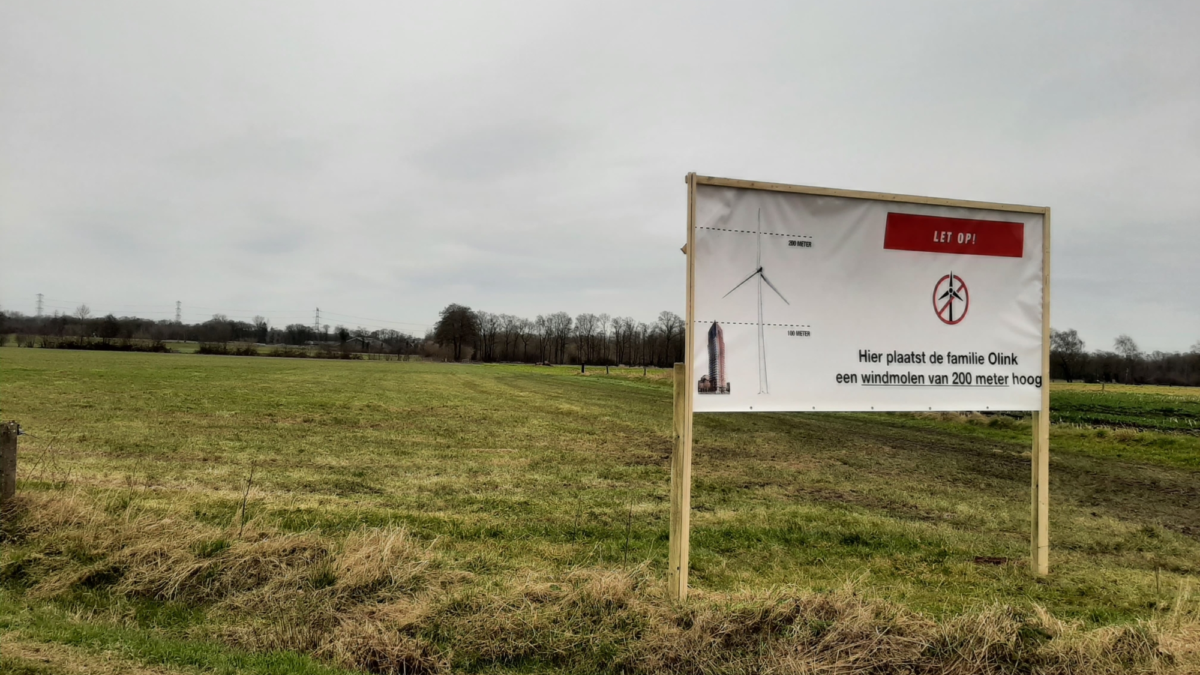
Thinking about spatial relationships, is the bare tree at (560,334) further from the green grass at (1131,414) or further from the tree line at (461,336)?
the green grass at (1131,414)

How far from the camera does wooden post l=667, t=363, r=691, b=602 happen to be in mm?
4059

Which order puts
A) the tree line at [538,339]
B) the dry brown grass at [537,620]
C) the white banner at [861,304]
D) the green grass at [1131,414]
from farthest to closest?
the tree line at [538,339], the green grass at [1131,414], the white banner at [861,304], the dry brown grass at [537,620]

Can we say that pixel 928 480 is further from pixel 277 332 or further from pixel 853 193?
pixel 277 332

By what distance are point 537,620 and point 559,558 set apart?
1956 mm

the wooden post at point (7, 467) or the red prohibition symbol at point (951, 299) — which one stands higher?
the red prohibition symbol at point (951, 299)

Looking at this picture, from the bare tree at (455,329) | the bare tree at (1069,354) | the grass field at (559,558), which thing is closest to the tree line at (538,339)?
the bare tree at (455,329)

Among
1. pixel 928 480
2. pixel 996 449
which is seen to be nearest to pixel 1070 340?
pixel 996 449

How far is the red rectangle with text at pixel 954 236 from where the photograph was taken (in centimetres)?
473

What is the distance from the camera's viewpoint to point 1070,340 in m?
104

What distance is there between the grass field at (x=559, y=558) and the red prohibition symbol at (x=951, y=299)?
81.4 inches

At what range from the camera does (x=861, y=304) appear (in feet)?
15.2

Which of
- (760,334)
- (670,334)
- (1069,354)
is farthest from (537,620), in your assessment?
(1069,354)

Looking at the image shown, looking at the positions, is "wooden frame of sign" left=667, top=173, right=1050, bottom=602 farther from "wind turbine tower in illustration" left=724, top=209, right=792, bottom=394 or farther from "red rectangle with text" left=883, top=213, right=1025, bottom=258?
"wind turbine tower in illustration" left=724, top=209, right=792, bottom=394

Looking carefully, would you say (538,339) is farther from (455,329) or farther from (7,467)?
(7,467)
